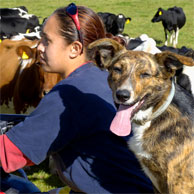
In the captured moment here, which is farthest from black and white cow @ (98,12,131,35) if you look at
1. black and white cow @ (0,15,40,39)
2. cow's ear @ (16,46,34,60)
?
cow's ear @ (16,46,34,60)

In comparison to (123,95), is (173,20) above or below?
below

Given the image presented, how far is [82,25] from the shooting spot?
7.45ft

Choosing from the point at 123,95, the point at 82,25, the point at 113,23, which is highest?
the point at 82,25

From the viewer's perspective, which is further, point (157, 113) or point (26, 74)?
point (26, 74)

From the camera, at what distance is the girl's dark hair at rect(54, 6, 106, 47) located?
2.25m

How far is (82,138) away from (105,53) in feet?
1.76

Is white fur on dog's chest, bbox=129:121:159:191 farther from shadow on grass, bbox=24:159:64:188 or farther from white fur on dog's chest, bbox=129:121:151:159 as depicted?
shadow on grass, bbox=24:159:64:188

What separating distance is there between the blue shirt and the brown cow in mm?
2364

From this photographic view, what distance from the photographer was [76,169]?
219 cm

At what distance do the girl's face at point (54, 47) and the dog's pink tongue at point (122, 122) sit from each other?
503mm

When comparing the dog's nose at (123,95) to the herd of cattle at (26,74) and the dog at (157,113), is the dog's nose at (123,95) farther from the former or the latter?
the herd of cattle at (26,74)

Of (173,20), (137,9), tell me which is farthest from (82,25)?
(137,9)

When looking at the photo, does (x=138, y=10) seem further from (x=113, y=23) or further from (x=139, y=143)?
(x=139, y=143)

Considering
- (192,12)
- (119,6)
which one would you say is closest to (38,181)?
(192,12)
